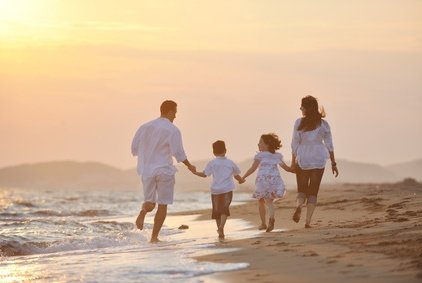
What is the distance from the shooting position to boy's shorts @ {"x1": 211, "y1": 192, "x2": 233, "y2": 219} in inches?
512

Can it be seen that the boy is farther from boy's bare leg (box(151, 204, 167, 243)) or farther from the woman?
the woman

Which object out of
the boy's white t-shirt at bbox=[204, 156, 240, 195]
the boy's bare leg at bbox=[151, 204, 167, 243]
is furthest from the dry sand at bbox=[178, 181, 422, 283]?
the boy's bare leg at bbox=[151, 204, 167, 243]

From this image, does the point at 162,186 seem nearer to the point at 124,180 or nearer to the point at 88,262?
the point at 88,262

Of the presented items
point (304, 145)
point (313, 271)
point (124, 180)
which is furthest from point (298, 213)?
point (124, 180)

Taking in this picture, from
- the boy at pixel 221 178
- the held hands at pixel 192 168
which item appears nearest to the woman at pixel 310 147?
the boy at pixel 221 178

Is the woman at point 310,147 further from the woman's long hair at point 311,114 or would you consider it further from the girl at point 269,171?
the girl at point 269,171

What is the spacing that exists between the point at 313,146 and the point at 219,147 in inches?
65.0

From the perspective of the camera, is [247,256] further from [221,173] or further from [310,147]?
[221,173]

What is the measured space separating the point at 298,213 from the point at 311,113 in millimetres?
1438

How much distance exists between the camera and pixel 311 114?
40.4 ft

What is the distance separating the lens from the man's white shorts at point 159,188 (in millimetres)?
12383

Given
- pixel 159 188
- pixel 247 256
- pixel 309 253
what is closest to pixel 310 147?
pixel 159 188

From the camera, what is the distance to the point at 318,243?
373 inches

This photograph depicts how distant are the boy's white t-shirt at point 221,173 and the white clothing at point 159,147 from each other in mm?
941
